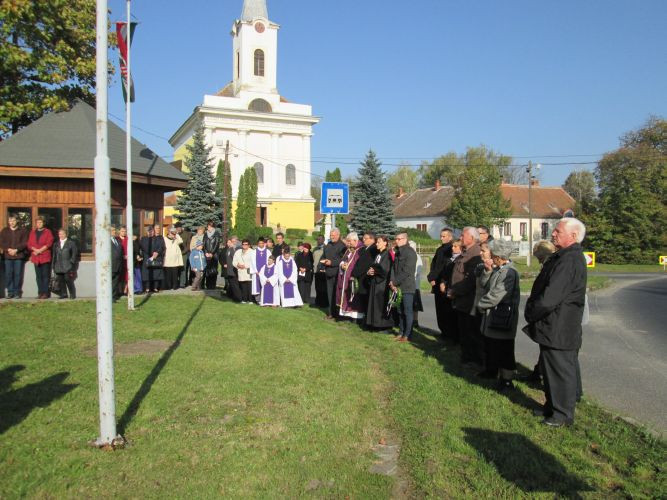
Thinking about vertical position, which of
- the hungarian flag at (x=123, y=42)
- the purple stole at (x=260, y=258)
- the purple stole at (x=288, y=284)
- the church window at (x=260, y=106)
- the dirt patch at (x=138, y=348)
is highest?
the church window at (x=260, y=106)

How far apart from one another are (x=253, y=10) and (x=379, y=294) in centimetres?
5473

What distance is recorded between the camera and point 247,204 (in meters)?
53.0

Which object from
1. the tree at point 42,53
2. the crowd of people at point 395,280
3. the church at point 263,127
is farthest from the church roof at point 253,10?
the crowd of people at point 395,280

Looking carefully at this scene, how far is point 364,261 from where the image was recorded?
39.5 feet

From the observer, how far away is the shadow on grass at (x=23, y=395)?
5.50 metres

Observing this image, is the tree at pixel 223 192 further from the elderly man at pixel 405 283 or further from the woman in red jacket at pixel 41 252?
the elderly man at pixel 405 283

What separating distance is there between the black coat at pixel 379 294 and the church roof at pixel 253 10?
5345 cm

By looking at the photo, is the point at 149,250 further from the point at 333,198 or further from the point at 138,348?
the point at 138,348

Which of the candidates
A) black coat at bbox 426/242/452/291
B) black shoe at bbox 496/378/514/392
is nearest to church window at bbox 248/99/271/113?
black coat at bbox 426/242/452/291

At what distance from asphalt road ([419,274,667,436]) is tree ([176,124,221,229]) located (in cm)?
2668

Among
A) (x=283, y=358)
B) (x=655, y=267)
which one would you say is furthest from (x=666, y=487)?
(x=655, y=267)

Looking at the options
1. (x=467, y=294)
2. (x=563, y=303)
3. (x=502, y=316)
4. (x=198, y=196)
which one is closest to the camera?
(x=563, y=303)

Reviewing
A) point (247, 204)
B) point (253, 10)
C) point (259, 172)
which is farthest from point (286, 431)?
point (253, 10)

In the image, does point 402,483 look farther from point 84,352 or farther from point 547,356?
point 84,352
